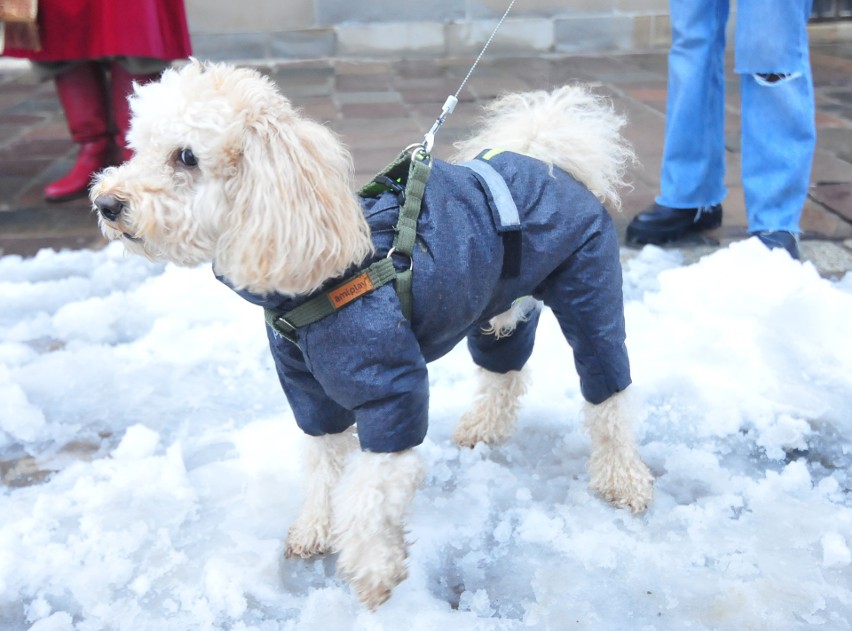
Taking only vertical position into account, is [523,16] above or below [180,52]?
below

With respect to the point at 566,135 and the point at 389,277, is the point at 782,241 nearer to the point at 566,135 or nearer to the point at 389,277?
the point at 566,135

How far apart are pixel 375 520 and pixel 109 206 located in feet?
2.63

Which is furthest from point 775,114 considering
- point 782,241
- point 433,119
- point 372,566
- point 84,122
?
point 84,122

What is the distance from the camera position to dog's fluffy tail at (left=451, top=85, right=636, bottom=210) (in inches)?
79.8

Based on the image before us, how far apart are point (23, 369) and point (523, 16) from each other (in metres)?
5.91

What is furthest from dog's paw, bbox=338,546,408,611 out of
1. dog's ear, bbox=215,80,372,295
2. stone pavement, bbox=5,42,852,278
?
stone pavement, bbox=5,42,852,278

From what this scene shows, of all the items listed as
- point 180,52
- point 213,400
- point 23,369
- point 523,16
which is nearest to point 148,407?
point 213,400

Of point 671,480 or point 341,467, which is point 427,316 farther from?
point 671,480

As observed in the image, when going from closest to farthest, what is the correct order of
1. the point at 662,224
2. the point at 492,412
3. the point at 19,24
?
1. the point at 492,412
2. the point at 662,224
3. the point at 19,24

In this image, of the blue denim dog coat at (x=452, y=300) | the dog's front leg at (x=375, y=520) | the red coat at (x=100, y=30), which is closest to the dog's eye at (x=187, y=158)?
the blue denim dog coat at (x=452, y=300)

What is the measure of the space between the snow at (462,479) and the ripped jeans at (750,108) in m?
0.31

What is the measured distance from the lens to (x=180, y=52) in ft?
13.8

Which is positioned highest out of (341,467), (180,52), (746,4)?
(746,4)

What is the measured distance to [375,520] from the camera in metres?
1.67
